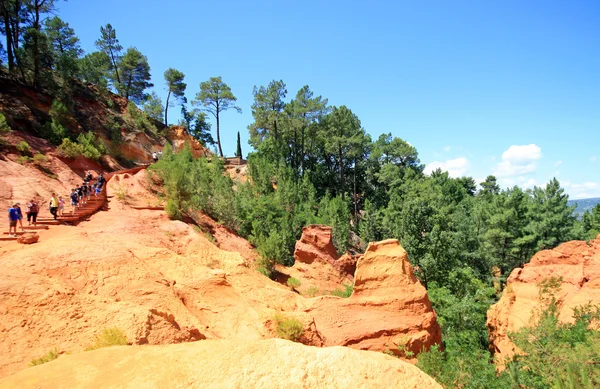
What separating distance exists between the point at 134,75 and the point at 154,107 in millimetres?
5101

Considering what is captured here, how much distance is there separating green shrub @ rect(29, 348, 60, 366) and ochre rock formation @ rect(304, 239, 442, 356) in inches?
288

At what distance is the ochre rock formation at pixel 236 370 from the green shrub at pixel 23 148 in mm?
24609

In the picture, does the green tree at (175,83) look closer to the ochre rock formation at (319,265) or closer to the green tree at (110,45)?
the green tree at (110,45)

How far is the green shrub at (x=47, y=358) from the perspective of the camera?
550 cm

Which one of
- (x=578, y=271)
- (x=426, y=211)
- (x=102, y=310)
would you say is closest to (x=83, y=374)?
(x=102, y=310)

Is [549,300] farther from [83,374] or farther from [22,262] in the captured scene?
[22,262]

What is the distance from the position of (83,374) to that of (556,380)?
10762mm

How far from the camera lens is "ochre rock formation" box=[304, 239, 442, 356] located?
1188 centimetres

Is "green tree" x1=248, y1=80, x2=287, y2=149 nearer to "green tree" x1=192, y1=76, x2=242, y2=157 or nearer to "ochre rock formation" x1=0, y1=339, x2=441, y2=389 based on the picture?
"green tree" x1=192, y1=76, x2=242, y2=157

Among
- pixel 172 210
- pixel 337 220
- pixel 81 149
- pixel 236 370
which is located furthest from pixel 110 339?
pixel 337 220

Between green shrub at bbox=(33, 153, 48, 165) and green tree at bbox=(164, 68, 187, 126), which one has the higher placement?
green tree at bbox=(164, 68, 187, 126)

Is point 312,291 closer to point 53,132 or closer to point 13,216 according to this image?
point 13,216

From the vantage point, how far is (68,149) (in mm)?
24625

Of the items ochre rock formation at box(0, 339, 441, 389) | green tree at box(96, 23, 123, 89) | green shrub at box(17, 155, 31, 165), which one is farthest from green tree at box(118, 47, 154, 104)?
ochre rock formation at box(0, 339, 441, 389)
